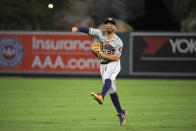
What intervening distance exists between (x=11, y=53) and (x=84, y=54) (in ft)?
11.3

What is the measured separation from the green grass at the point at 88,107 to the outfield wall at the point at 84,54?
2.33 metres

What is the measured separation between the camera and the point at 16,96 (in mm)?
14961

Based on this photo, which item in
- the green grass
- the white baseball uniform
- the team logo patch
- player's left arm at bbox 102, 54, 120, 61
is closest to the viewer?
the green grass

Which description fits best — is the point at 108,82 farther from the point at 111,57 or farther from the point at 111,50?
the point at 111,50

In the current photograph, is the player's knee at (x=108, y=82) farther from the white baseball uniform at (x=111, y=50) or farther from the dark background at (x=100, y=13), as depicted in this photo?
the dark background at (x=100, y=13)

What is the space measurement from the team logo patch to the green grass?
2.96 m

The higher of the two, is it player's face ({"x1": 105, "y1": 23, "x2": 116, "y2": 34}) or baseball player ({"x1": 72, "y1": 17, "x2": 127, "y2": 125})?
Answer: player's face ({"x1": 105, "y1": 23, "x2": 116, "y2": 34})

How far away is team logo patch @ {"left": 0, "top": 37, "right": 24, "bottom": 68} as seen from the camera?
2238 cm

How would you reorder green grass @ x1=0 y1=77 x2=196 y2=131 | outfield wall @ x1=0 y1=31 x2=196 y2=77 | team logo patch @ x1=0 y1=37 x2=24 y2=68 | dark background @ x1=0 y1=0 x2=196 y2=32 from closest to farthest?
1. green grass @ x1=0 y1=77 x2=196 y2=131
2. outfield wall @ x1=0 y1=31 x2=196 y2=77
3. team logo patch @ x1=0 y1=37 x2=24 y2=68
4. dark background @ x1=0 y1=0 x2=196 y2=32

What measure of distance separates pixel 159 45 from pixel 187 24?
11.9 metres

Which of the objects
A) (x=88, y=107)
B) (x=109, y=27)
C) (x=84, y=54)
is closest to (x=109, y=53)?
(x=109, y=27)

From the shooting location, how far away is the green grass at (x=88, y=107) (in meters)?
9.50

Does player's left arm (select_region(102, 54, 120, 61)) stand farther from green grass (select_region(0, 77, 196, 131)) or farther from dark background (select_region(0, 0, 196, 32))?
dark background (select_region(0, 0, 196, 32))

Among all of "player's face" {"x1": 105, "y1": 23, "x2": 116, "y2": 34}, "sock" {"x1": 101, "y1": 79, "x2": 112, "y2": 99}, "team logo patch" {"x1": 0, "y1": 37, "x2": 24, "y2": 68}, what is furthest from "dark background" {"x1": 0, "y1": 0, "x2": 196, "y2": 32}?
"sock" {"x1": 101, "y1": 79, "x2": 112, "y2": 99}
